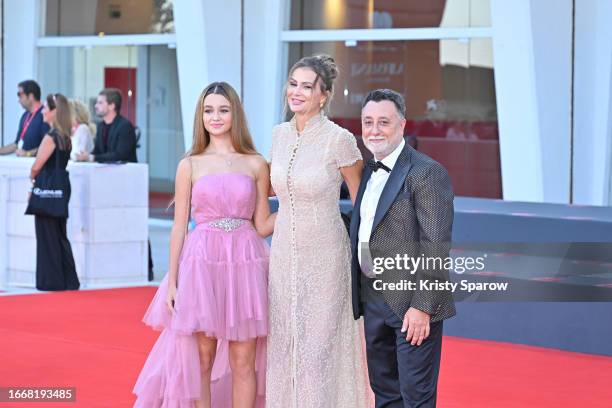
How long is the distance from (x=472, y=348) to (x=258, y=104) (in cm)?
822

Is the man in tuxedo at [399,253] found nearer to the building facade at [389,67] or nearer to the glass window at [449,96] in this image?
the building facade at [389,67]

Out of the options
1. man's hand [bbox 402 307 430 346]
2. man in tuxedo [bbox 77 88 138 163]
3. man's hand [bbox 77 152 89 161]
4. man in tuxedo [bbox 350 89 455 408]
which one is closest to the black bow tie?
man in tuxedo [bbox 350 89 455 408]

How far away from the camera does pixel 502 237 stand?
30.2 feet

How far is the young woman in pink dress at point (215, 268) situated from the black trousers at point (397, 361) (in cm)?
73

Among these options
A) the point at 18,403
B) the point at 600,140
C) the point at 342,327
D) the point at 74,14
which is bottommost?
the point at 18,403

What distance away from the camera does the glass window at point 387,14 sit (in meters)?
14.4

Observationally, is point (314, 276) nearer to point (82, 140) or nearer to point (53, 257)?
point (53, 257)

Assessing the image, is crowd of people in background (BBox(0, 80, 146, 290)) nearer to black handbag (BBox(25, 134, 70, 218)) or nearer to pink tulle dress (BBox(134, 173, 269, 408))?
black handbag (BBox(25, 134, 70, 218))

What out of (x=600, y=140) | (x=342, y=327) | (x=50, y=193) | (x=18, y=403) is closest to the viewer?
(x=342, y=327)

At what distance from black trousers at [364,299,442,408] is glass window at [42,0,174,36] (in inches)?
531

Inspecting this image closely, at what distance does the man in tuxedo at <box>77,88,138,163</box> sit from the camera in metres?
11.9

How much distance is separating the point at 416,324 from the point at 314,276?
0.77 metres

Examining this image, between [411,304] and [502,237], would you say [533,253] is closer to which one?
[502,237]

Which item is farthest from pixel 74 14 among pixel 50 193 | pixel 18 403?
pixel 18 403
